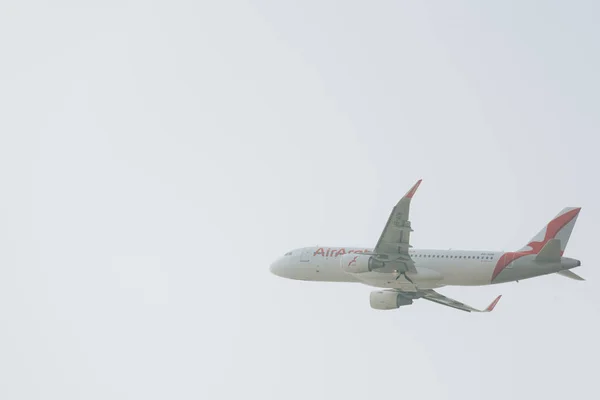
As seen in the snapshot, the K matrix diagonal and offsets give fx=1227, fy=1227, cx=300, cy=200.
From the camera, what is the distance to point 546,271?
75.9 m

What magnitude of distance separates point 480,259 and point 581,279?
641 centimetres

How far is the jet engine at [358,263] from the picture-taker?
78.4 metres

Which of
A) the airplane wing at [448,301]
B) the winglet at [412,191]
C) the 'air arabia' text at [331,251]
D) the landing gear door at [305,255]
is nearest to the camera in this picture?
the winglet at [412,191]

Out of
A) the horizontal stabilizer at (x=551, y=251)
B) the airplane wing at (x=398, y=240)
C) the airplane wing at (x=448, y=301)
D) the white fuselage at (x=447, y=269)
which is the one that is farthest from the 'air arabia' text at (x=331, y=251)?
the horizontal stabilizer at (x=551, y=251)

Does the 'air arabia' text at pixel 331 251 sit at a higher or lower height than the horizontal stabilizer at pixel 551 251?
higher

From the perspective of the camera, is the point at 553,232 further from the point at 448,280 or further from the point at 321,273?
the point at 321,273

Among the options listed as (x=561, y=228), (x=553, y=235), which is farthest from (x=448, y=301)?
(x=561, y=228)

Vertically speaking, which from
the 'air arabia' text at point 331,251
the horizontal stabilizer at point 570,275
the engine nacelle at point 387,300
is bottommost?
the horizontal stabilizer at point 570,275

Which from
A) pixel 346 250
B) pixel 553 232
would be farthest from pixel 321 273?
pixel 553 232

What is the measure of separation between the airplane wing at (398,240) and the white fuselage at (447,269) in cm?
126

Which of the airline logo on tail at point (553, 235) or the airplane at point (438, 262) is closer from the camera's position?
the airplane at point (438, 262)

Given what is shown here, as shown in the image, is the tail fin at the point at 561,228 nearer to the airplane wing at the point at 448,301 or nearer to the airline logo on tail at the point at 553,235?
the airline logo on tail at the point at 553,235

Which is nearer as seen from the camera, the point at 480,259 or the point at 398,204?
the point at 398,204

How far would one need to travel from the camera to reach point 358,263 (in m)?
78.9
